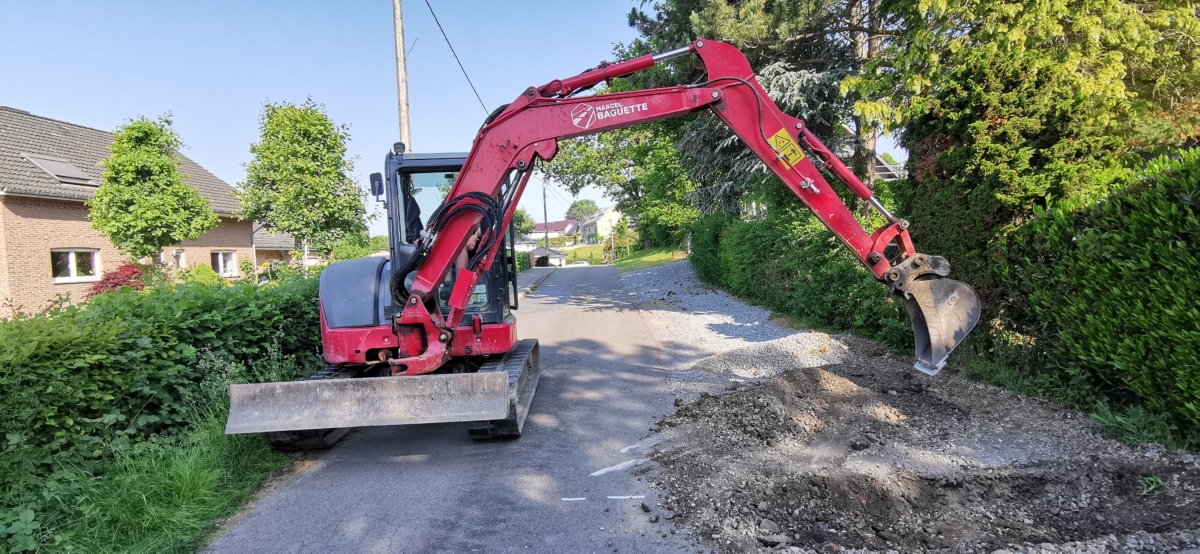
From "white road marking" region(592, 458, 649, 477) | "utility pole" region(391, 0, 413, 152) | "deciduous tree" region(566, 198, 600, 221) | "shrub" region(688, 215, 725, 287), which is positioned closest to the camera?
"white road marking" region(592, 458, 649, 477)

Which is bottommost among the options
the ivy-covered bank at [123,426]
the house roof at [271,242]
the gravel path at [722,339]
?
the gravel path at [722,339]

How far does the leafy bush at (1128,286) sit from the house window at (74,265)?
74.3 ft

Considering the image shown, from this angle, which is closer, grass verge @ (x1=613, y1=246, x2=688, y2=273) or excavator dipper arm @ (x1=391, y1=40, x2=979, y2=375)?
excavator dipper arm @ (x1=391, y1=40, x2=979, y2=375)

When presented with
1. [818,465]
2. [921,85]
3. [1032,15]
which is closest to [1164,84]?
[1032,15]

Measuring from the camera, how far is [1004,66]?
592cm

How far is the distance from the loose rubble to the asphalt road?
0.36 metres

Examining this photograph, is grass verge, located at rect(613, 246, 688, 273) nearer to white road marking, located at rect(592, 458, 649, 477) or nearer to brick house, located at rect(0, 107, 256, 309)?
brick house, located at rect(0, 107, 256, 309)

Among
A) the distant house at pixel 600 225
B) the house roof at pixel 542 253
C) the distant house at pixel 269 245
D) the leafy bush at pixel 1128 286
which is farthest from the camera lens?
the distant house at pixel 600 225

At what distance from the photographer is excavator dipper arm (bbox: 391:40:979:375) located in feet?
15.0

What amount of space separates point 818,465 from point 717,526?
1177 millimetres

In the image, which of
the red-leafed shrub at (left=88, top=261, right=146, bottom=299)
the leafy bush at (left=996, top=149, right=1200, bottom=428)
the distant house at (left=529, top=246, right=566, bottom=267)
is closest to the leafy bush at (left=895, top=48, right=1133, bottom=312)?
the leafy bush at (left=996, top=149, right=1200, bottom=428)

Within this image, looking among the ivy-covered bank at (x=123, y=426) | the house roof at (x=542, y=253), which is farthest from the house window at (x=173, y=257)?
the house roof at (x=542, y=253)

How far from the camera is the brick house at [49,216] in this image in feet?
49.9

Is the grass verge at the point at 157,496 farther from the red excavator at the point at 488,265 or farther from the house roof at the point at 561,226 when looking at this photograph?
the house roof at the point at 561,226
